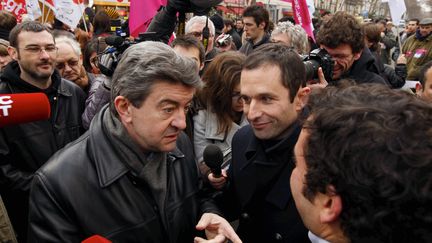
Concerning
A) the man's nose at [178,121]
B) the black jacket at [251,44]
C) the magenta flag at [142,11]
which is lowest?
the black jacket at [251,44]

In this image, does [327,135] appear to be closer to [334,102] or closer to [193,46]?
[334,102]

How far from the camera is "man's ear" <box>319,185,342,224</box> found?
1.08 meters

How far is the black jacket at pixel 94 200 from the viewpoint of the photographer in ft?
5.44

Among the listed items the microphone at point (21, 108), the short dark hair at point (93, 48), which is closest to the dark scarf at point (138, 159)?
the microphone at point (21, 108)

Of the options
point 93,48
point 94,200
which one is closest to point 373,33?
point 93,48

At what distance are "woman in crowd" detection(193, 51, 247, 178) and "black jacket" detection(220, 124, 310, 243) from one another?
0.57 metres

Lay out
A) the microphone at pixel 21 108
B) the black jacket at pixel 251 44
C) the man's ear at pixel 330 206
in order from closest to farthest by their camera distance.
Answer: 1. the man's ear at pixel 330 206
2. the microphone at pixel 21 108
3. the black jacket at pixel 251 44

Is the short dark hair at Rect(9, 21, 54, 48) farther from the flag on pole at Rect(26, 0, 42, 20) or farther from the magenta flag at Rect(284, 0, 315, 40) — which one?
the magenta flag at Rect(284, 0, 315, 40)

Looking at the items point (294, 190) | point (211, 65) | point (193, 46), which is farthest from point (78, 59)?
point (294, 190)

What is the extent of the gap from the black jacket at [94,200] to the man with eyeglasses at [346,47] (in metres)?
1.87

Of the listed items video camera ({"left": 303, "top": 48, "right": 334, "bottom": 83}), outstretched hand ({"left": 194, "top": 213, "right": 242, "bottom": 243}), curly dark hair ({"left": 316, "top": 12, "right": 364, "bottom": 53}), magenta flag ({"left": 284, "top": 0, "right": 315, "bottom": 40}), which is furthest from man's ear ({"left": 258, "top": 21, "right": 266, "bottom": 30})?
outstretched hand ({"left": 194, "top": 213, "right": 242, "bottom": 243})

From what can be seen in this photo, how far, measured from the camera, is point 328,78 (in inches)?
118

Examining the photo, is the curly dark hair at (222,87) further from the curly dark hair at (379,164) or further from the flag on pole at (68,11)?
the flag on pole at (68,11)

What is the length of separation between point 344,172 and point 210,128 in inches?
70.3
